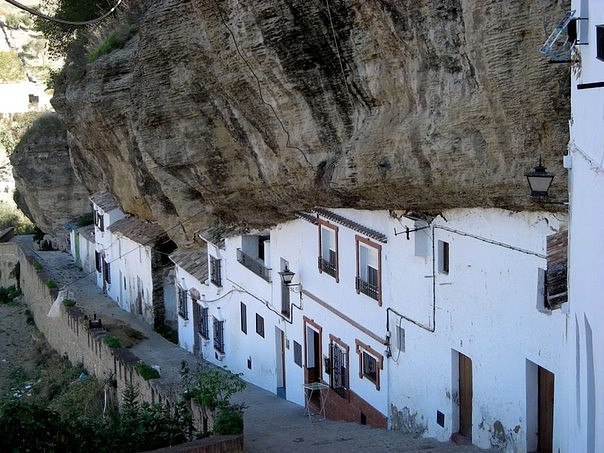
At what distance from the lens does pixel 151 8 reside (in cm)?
1725

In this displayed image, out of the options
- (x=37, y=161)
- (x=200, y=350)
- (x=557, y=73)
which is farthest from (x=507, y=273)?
(x=37, y=161)

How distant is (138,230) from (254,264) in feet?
30.6

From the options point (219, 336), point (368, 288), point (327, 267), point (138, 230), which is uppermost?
point (327, 267)

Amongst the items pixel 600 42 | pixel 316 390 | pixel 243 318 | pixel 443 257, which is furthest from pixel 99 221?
pixel 600 42

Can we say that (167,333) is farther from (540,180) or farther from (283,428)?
(540,180)

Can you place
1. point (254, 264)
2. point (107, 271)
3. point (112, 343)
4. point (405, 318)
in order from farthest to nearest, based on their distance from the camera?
point (107, 271), point (112, 343), point (254, 264), point (405, 318)

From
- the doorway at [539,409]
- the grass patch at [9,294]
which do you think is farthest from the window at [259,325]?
the grass patch at [9,294]

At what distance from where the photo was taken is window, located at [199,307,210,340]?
25.0 meters

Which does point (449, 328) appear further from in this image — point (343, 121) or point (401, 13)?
point (401, 13)

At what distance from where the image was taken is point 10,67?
68.2 meters

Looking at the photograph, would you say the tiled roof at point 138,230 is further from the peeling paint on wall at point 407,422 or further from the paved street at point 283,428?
the peeling paint on wall at point 407,422

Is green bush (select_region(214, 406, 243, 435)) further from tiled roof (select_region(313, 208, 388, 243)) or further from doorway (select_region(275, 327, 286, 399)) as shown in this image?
doorway (select_region(275, 327, 286, 399))

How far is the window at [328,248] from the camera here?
1816 cm

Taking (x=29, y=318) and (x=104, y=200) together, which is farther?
(x=29, y=318)
